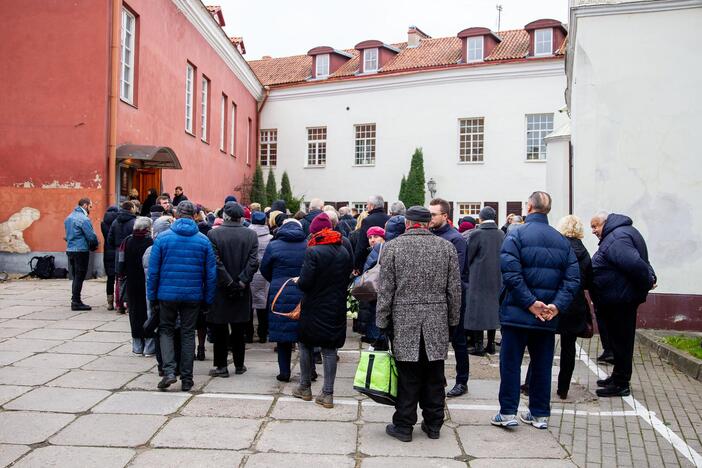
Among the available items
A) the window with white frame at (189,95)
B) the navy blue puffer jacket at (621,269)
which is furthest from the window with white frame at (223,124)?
the navy blue puffer jacket at (621,269)

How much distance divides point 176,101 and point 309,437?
51.4 feet

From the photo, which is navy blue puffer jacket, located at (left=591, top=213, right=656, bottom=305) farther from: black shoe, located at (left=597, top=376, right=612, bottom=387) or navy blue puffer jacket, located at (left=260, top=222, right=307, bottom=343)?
navy blue puffer jacket, located at (left=260, top=222, right=307, bottom=343)

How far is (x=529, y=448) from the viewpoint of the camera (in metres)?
5.11

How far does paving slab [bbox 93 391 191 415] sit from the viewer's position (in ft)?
19.0

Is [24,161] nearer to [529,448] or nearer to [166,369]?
[166,369]

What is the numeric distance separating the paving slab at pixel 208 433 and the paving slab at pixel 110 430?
0.13 metres

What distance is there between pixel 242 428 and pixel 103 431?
1.06 metres

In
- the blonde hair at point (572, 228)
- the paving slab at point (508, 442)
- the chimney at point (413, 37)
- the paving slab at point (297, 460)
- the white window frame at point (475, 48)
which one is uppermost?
the chimney at point (413, 37)

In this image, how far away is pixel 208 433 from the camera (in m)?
5.22

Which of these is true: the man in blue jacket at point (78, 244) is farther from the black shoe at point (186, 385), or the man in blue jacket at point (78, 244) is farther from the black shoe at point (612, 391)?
the black shoe at point (612, 391)

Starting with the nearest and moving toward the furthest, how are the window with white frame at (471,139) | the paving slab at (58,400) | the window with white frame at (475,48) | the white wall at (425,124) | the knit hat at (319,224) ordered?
the paving slab at (58,400), the knit hat at (319,224), the white wall at (425,124), the window with white frame at (471,139), the window with white frame at (475,48)

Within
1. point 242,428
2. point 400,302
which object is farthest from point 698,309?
point 242,428

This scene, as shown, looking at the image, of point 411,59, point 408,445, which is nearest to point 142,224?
point 408,445

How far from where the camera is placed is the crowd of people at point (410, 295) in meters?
5.25
